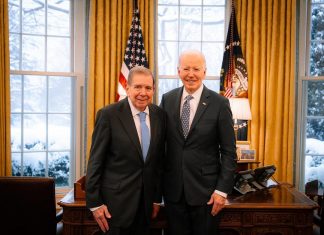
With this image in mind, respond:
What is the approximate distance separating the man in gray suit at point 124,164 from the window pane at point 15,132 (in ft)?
6.83

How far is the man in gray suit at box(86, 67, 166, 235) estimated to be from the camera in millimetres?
1787

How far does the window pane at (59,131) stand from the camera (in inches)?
145

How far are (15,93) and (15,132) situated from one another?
0.41 meters

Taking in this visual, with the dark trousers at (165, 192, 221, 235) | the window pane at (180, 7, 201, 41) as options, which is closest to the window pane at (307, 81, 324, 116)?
the window pane at (180, 7, 201, 41)

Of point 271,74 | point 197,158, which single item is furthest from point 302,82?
point 197,158

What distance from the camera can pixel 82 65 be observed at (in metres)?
3.63

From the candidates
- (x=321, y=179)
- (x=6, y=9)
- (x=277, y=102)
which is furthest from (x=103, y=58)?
(x=321, y=179)

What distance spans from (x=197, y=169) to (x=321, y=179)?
256cm

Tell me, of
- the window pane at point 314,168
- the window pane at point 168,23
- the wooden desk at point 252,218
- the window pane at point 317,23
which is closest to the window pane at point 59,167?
the wooden desk at point 252,218

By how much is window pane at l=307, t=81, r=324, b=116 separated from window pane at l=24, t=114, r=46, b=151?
2.89 meters

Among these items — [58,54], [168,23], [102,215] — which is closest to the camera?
[102,215]

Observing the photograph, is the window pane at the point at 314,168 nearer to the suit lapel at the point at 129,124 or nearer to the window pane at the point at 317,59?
the window pane at the point at 317,59

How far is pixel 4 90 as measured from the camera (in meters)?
3.25

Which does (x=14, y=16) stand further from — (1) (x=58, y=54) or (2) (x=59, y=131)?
(2) (x=59, y=131)
